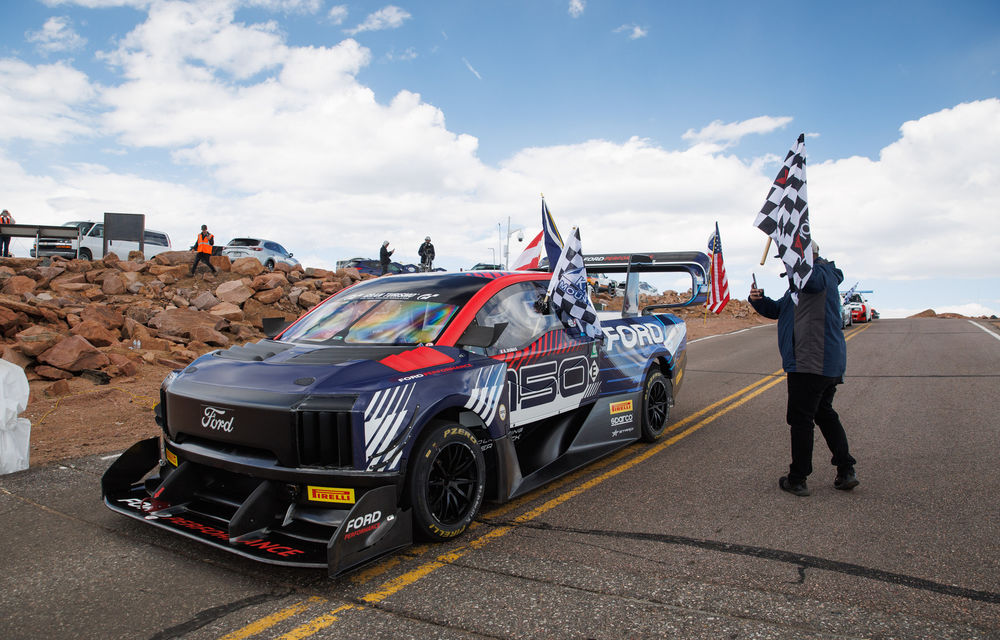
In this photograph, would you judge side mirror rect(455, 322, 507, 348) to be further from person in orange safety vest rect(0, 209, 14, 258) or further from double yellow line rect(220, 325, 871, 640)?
person in orange safety vest rect(0, 209, 14, 258)

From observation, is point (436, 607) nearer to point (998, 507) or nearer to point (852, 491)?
point (852, 491)

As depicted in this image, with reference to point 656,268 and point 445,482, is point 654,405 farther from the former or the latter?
point 445,482

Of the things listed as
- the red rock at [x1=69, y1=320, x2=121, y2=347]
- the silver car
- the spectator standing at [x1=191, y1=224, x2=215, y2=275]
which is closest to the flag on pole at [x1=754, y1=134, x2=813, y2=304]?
the red rock at [x1=69, y1=320, x2=121, y2=347]

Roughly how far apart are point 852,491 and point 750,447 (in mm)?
1349

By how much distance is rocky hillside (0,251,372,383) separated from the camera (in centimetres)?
966

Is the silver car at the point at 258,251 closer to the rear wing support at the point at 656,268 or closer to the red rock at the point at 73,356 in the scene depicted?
the red rock at the point at 73,356

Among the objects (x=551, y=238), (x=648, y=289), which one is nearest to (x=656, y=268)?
(x=551, y=238)

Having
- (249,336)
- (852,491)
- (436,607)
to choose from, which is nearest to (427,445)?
(436,607)

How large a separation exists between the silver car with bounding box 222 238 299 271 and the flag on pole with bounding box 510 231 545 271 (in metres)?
20.8

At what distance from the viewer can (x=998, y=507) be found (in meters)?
4.30

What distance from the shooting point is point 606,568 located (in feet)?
11.0

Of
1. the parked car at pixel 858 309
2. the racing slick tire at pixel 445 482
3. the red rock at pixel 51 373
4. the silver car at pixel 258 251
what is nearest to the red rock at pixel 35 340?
the red rock at pixel 51 373

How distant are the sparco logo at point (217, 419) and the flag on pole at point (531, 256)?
3.75m

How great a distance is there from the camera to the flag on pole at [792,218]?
453 cm
